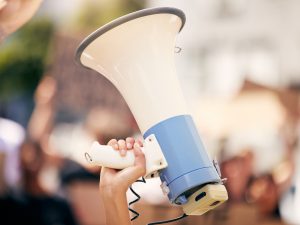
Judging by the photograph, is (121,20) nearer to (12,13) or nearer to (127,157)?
(127,157)

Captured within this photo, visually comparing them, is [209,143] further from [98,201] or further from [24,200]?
[24,200]

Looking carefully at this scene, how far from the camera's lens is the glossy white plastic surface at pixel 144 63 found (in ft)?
3.34

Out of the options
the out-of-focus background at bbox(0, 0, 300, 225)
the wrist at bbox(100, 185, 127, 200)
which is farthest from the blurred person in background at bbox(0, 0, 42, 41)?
the wrist at bbox(100, 185, 127, 200)

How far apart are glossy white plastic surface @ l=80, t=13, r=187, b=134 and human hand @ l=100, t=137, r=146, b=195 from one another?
0.15 feet

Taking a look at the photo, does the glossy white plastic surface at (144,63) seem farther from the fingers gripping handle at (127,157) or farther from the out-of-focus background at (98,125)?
the out-of-focus background at (98,125)

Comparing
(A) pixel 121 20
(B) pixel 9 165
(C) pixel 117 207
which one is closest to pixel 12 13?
(A) pixel 121 20

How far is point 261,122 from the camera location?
3.95 m

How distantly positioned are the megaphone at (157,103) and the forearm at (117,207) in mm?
53

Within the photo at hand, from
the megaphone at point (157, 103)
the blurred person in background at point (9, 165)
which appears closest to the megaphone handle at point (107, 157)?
the megaphone at point (157, 103)

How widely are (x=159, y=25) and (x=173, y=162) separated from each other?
0.24 m

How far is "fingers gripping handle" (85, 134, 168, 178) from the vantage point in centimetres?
100

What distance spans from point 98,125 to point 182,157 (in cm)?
227

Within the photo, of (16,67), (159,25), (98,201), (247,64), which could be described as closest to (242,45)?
(247,64)

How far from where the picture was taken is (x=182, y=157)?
994 mm
